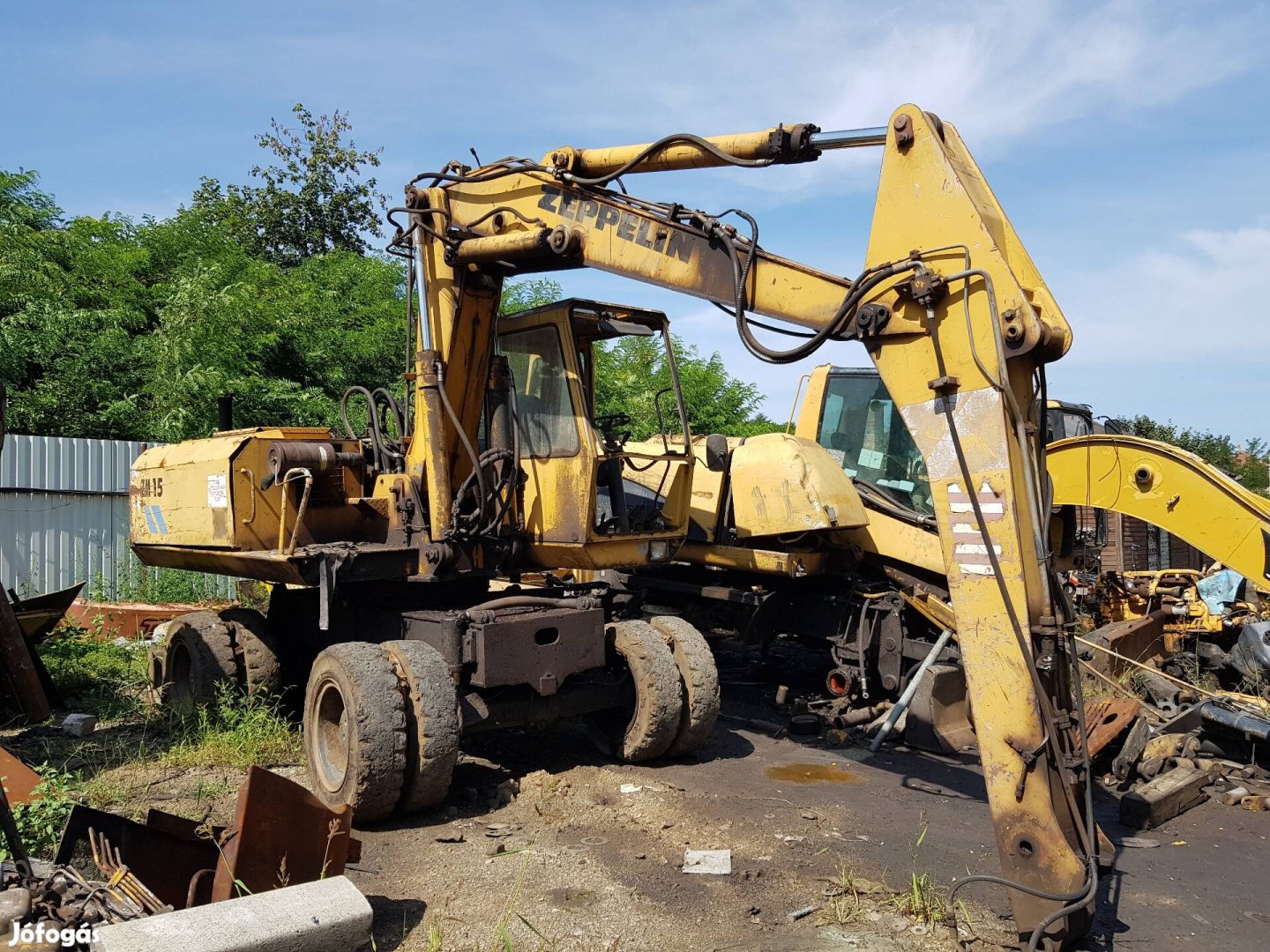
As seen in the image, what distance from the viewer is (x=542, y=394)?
705cm

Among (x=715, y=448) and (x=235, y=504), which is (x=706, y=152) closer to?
(x=715, y=448)

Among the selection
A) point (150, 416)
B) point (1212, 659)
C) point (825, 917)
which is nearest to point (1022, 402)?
point (825, 917)

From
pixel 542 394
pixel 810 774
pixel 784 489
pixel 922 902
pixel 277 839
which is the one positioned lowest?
pixel 810 774

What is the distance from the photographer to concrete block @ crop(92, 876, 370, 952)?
3.54 metres

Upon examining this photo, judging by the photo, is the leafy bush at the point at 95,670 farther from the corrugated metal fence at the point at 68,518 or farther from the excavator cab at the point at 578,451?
the excavator cab at the point at 578,451

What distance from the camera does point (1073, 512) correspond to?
9656 millimetres

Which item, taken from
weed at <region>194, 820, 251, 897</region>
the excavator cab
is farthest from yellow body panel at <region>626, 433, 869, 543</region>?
weed at <region>194, 820, 251, 897</region>

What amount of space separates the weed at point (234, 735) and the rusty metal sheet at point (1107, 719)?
5317mm

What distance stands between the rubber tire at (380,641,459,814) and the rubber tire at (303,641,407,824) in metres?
0.08

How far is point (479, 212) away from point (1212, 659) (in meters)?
6.93

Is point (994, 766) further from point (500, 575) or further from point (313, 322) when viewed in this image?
point (313, 322)

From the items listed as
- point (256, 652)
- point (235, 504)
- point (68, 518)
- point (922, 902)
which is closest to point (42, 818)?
point (235, 504)

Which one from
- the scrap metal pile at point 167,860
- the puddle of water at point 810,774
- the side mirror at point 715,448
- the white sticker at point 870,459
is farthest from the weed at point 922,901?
the white sticker at point 870,459

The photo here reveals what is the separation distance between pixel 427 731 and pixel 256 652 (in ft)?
8.96
